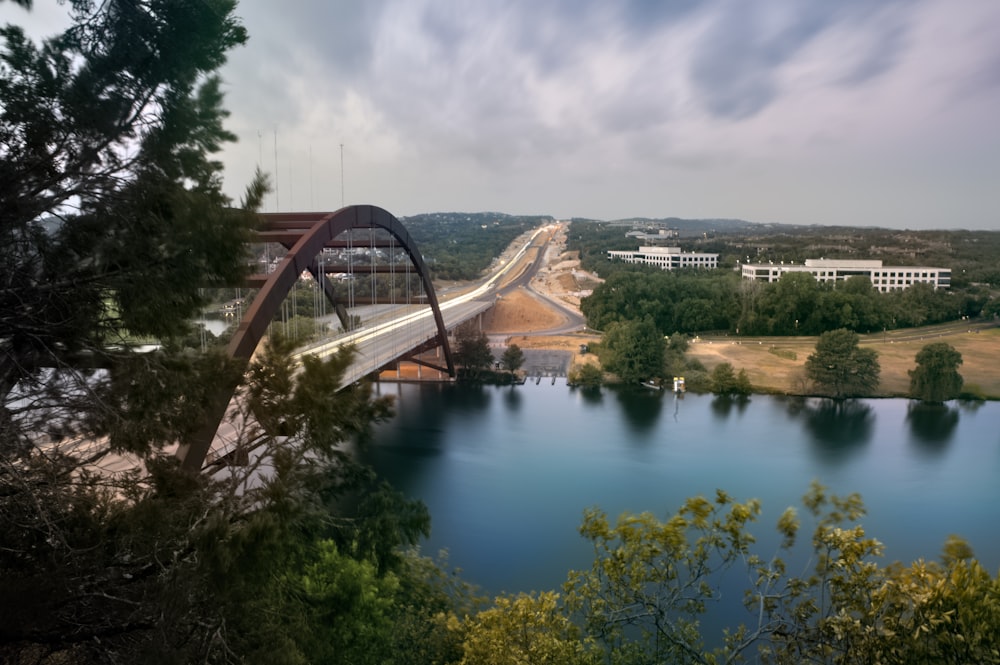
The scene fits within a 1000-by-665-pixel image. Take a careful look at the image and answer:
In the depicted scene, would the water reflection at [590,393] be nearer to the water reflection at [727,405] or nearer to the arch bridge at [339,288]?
the water reflection at [727,405]

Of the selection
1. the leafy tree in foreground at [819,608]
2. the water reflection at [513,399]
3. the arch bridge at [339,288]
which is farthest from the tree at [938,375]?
the leafy tree in foreground at [819,608]

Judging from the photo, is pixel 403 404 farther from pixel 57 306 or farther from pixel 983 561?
pixel 57 306

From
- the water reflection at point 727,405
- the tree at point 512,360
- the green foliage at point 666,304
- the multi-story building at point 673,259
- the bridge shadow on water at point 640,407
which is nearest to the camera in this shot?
the bridge shadow on water at point 640,407

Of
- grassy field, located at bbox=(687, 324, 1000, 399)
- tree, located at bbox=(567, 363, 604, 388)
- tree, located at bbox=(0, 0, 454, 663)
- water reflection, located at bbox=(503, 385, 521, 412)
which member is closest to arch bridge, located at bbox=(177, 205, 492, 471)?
tree, located at bbox=(0, 0, 454, 663)

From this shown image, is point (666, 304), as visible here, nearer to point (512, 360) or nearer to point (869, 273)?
point (512, 360)

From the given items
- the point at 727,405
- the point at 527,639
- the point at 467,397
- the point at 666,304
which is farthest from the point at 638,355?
the point at 527,639

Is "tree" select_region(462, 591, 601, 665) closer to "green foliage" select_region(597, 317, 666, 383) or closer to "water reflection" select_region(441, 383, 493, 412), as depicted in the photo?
"water reflection" select_region(441, 383, 493, 412)
